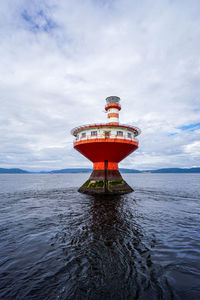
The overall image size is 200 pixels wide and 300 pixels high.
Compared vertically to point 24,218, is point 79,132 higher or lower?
higher

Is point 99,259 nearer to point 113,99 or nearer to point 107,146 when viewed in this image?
point 107,146

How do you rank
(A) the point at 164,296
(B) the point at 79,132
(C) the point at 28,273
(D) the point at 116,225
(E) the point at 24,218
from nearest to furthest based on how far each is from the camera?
(A) the point at 164,296 < (C) the point at 28,273 < (D) the point at 116,225 < (E) the point at 24,218 < (B) the point at 79,132

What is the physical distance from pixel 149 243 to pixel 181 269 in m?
1.92

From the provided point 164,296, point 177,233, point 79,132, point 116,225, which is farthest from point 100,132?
point 164,296

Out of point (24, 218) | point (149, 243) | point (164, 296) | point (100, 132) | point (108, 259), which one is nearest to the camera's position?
point (164, 296)

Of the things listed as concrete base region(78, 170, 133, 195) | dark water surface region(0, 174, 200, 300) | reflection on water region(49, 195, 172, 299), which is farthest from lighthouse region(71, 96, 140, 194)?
reflection on water region(49, 195, 172, 299)

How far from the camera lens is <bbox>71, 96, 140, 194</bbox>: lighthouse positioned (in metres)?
18.5

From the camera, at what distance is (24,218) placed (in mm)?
10828

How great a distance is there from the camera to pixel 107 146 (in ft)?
60.4

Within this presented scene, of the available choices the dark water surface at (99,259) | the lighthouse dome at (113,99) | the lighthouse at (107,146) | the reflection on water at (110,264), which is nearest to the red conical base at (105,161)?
the lighthouse at (107,146)

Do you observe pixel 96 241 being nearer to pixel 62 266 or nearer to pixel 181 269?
pixel 62 266

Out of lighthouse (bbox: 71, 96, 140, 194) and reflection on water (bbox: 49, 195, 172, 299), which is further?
lighthouse (bbox: 71, 96, 140, 194)

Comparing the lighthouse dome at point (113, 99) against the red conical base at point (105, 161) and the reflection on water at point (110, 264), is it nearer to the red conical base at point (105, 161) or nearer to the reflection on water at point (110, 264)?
the red conical base at point (105, 161)

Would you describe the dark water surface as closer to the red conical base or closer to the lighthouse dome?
the red conical base
